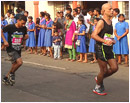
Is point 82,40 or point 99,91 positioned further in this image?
point 82,40

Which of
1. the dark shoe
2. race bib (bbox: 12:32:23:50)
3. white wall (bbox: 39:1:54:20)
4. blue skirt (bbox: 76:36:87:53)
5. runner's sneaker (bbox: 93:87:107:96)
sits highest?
white wall (bbox: 39:1:54:20)

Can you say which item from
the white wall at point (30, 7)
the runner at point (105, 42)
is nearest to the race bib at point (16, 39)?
the runner at point (105, 42)

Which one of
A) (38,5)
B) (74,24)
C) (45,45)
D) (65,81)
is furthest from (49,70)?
(38,5)

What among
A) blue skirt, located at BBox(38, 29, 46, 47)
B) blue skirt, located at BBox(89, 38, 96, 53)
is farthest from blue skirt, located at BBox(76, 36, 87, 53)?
blue skirt, located at BBox(38, 29, 46, 47)

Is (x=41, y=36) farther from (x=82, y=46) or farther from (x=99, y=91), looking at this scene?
(x=99, y=91)

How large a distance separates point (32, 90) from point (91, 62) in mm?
4855

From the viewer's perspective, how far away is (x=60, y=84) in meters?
8.11

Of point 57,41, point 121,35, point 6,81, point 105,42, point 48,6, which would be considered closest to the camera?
point 105,42

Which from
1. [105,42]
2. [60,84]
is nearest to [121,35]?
[60,84]

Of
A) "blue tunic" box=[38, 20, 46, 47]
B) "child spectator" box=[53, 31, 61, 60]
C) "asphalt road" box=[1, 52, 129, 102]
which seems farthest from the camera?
"blue tunic" box=[38, 20, 46, 47]

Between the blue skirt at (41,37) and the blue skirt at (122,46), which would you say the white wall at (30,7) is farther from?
the blue skirt at (122,46)

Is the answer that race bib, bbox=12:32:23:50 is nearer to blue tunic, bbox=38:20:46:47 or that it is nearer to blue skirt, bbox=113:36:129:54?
blue skirt, bbox=113:36:129:54

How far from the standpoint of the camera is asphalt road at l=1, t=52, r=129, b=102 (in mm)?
6672

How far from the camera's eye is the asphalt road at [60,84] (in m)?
6.67
